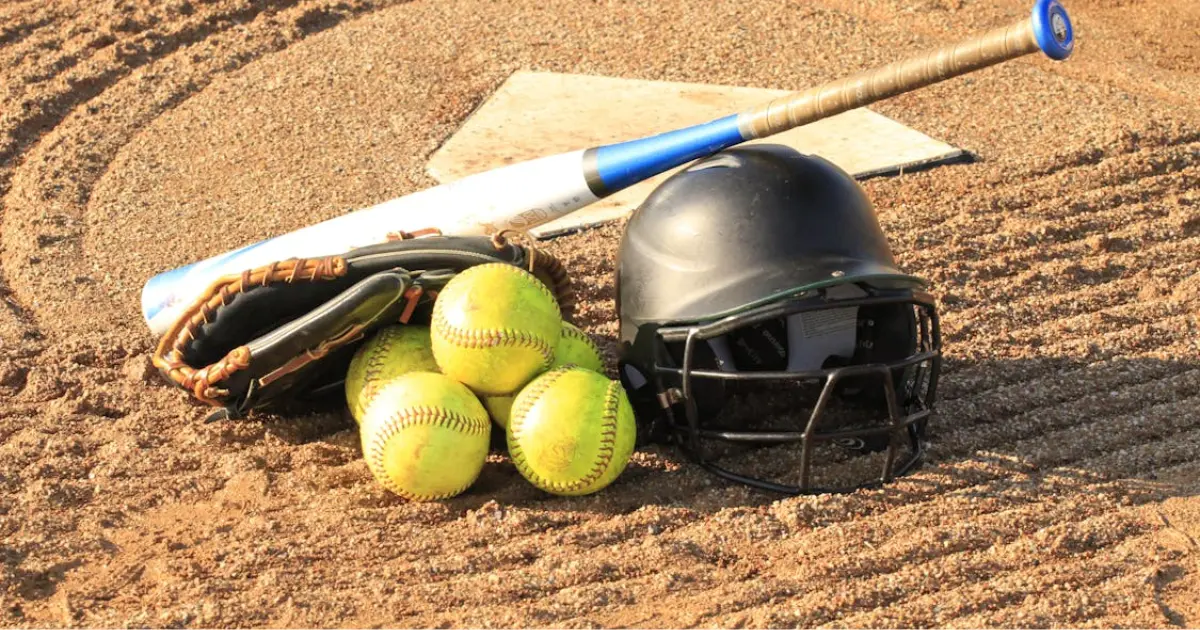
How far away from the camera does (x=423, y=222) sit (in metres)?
4.11

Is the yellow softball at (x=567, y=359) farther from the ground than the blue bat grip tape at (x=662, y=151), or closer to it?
closer to it

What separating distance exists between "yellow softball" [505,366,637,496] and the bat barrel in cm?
95

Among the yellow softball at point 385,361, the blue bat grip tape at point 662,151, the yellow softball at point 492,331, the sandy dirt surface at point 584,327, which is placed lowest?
the sandy dirt surface at point 584,327

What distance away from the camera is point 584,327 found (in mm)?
4277

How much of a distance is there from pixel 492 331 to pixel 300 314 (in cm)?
73

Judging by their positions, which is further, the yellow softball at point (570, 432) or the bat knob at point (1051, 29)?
the yellow softball at point (570, 432)

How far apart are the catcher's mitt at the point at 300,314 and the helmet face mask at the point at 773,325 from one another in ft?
1.71

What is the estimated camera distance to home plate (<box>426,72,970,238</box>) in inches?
205

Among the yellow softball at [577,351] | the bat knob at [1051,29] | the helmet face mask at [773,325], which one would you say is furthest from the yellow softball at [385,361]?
the bat knob at [1051,29]

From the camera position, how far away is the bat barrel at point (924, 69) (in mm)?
3141

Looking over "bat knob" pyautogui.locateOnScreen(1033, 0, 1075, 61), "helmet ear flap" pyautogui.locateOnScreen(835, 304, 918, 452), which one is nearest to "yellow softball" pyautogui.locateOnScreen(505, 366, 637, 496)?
"helmet ear flap" pyautogui.locateOnScreen(835, 304, 918, 452)

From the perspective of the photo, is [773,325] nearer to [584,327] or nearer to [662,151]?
[662,151]

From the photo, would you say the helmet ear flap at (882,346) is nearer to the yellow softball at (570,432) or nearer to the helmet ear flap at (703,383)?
the helmet ear flap at (703,383)

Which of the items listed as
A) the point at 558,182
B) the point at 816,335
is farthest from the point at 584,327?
the point at 816,335
